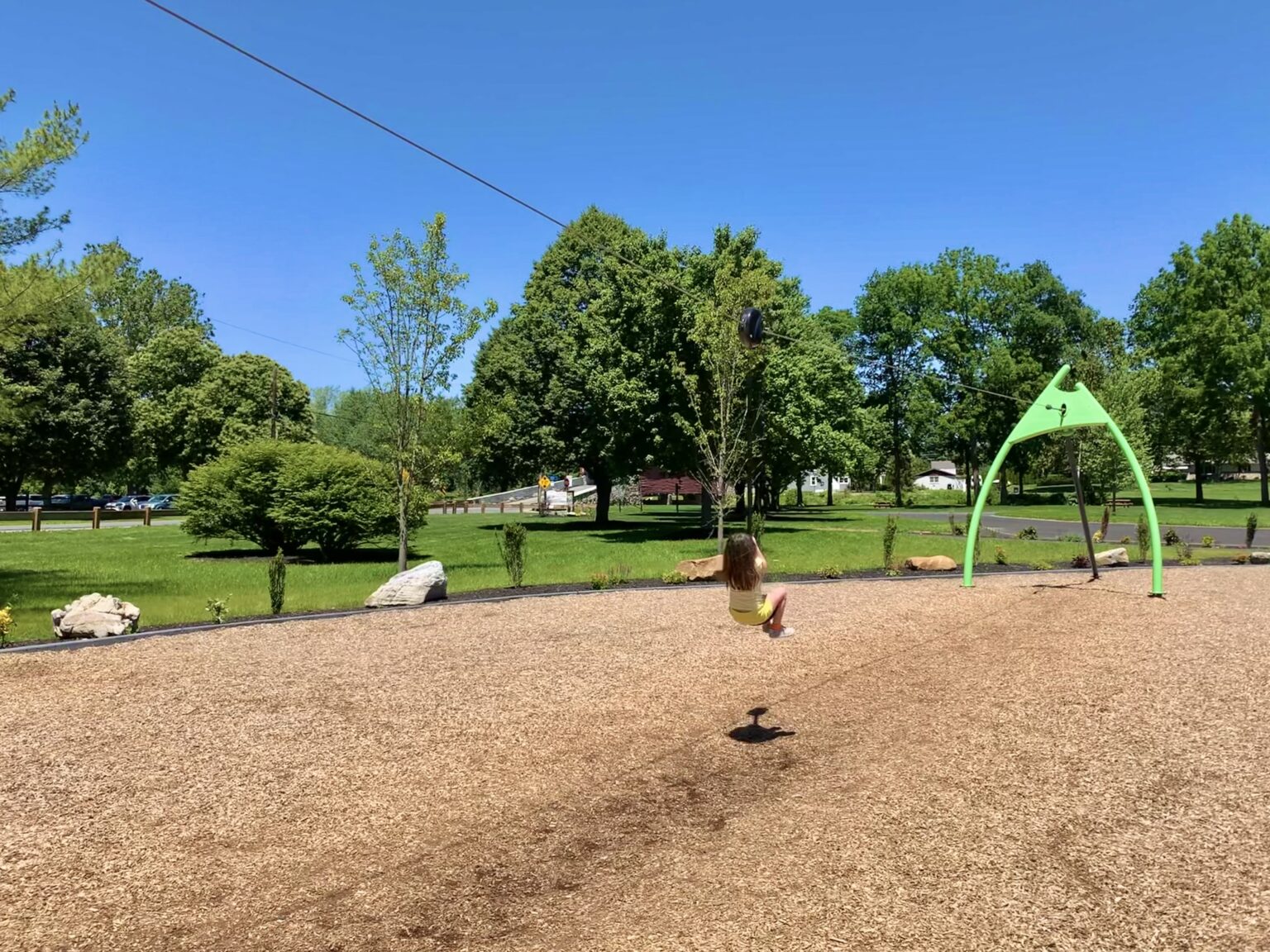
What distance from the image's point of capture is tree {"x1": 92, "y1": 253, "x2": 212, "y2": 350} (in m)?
65.6

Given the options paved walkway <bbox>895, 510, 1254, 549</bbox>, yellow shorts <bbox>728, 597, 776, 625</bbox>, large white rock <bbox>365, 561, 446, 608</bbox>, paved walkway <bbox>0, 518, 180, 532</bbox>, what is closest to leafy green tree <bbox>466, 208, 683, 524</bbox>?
large white rock <bbox>365, 561, 446, 608</bbox>

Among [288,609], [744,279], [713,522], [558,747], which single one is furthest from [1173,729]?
[713,522]

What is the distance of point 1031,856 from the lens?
4.43m

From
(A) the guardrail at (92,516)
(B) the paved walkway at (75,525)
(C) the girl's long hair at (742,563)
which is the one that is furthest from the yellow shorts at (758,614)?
(A) the guardrail at (92,516)

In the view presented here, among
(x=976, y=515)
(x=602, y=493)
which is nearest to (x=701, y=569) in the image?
(x=976, y=515)

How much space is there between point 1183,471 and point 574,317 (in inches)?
4276

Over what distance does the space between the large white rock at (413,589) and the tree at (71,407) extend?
43235mm

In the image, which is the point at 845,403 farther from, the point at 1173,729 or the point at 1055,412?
the point at 1173,729

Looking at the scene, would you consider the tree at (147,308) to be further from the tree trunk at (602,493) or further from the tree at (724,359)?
the tree at (724,359)

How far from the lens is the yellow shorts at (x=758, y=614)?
6.29 m

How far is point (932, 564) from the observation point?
18.4 meters

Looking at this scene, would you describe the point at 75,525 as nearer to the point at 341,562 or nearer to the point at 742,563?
the point at 341,562

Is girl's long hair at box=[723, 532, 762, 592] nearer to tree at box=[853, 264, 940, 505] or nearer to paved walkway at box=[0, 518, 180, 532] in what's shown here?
paved walkway at box=[0, 518, 180, 532]

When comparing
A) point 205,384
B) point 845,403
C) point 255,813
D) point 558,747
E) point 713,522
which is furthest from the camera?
point 205,384
